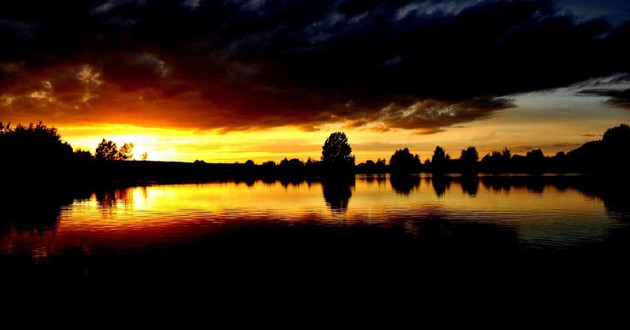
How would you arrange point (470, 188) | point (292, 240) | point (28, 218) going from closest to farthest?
point (292, 240)
point (28, 218)
point (470, 188)

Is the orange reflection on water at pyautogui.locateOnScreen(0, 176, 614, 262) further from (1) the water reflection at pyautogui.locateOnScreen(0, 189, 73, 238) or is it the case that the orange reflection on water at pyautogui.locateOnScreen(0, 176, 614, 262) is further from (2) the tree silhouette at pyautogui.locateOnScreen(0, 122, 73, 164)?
(2) the tree silhouette at pyautogui.locateOnScreen(0, 122, 73, 164)

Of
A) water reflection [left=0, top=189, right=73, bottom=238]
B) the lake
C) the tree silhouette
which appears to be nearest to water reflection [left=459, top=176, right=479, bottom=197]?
the lake

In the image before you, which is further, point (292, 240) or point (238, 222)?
point (238, 222)

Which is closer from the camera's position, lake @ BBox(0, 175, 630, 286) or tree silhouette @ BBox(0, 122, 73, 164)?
lake @ BBox(0, 175, 630, 286)

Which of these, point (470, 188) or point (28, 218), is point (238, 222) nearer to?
point (28, 218)

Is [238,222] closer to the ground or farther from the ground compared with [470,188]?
closer to the ground

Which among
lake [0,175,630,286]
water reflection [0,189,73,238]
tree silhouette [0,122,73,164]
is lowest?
lake [0,175,630,286]

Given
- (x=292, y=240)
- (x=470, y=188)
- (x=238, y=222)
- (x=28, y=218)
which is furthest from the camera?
(x=470, y=188)

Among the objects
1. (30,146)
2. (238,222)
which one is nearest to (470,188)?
(238,222)

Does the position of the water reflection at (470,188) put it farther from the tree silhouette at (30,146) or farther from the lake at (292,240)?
the tree silhouette at (30,146)

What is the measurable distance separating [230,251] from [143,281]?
28.7 feet

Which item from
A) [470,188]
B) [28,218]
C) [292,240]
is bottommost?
[292,240]

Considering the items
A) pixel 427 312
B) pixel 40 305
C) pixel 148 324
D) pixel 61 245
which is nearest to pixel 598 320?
pixel 427 312

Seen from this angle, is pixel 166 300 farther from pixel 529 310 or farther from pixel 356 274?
pixel 529 310
